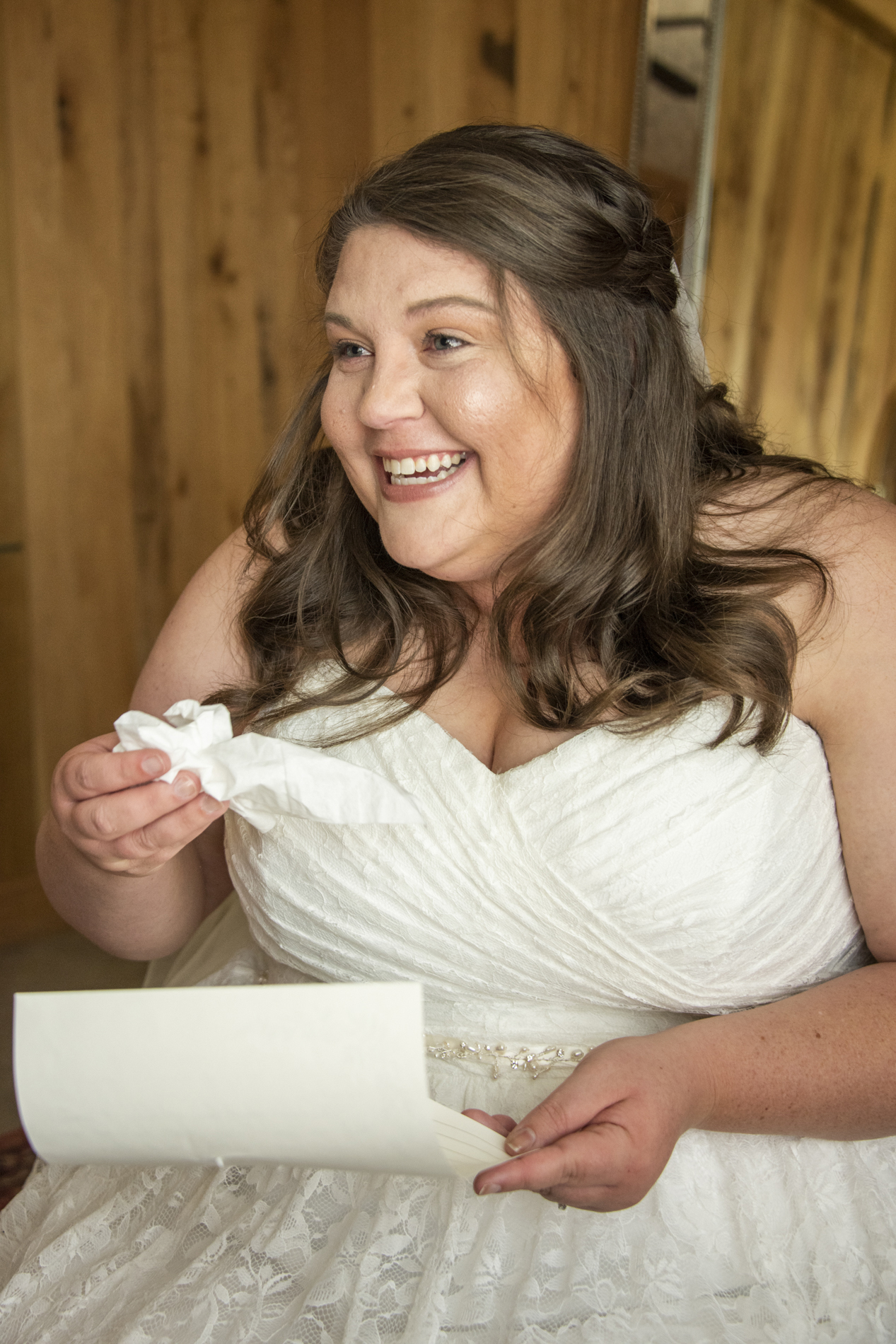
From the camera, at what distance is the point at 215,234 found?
300 cm

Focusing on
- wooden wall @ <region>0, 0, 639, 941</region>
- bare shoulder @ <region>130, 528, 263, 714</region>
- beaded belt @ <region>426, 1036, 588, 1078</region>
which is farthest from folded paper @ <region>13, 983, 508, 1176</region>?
wooden wall @ <region>0, 0, 639, 941</region>

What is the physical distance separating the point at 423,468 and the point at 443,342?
0.42ft

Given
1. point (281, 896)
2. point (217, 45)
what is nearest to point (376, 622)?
point (281, 896)

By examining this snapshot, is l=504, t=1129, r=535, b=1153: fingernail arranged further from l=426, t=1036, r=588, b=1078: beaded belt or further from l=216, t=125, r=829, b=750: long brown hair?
l=216, t=125, r=829, b=750: long brown hair

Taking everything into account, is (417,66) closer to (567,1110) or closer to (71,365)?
(71,365)

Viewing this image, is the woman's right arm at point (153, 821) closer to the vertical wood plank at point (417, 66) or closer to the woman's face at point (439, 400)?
the woman's face at point (439, 400)

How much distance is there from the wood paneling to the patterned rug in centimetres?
246

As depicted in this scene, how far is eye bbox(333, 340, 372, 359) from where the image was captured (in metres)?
1.25

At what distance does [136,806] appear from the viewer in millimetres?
945

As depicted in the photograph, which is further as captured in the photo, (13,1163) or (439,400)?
(13,1163)

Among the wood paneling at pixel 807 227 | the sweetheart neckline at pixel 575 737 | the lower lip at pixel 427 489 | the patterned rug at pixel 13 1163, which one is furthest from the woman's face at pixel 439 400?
the wood paneling at pixel 807 227

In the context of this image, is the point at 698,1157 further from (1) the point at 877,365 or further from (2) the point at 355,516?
(1) the point at 877,365

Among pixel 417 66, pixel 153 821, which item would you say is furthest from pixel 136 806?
pixel 417 66

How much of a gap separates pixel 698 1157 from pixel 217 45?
283cm
